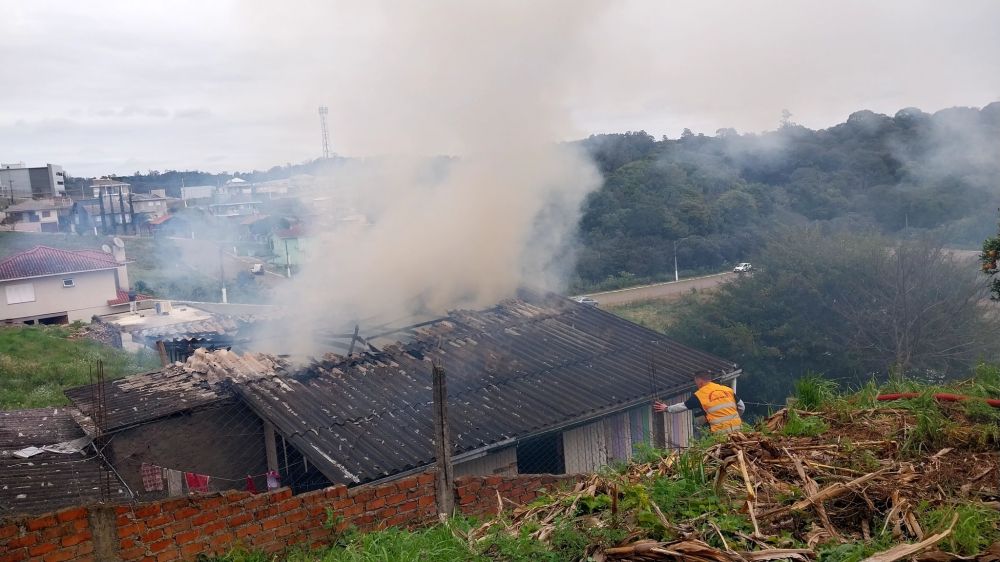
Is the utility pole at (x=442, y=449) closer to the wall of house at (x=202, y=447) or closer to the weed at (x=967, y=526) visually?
the weed at (x=967, y=526)

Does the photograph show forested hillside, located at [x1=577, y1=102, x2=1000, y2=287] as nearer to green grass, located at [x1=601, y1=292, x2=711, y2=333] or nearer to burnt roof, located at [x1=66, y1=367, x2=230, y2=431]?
green grass, located at [x1=601, y1=292, x2=711, y2=333]

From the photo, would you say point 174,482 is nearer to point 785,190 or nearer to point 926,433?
point 926,433

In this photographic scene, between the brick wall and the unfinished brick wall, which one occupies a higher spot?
the brick wall

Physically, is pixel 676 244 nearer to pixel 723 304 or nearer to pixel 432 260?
pixel 723 304

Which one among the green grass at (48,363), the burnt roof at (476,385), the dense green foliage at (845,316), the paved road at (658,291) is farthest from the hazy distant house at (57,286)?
the burnt roof at (476,385)

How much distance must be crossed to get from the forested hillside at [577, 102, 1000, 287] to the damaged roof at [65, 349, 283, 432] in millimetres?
19100

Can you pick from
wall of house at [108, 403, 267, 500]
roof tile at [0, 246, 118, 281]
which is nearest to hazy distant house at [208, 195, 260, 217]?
roof tile at [0, 246, 118, 281]

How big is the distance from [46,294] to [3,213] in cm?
2076

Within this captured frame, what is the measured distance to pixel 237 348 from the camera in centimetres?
902

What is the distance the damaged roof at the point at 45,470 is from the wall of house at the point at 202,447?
0.29 m

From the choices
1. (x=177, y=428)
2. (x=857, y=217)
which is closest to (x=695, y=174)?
(x=857, y=217)

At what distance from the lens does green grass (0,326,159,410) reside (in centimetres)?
1385

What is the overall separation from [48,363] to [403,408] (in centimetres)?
1277

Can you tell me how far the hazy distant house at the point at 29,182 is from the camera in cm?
5131
